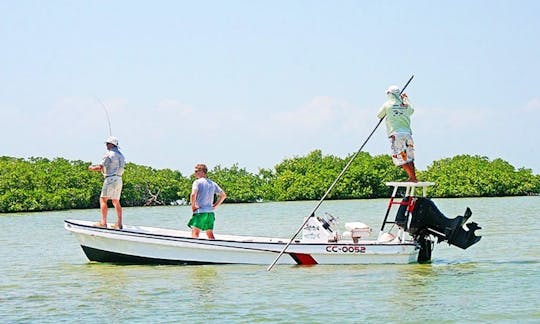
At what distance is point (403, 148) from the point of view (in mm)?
16250

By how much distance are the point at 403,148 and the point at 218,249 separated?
363 cm

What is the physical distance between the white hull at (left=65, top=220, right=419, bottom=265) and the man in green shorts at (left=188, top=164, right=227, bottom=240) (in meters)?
0.29

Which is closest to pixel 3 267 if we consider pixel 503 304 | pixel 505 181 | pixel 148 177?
pixel 503 304

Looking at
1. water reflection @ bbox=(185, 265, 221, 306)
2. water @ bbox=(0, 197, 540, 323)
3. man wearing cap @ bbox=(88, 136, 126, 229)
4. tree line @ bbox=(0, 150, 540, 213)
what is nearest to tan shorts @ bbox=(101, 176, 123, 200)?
man wearing cap @ bbox=(88, 136, 126, 229)

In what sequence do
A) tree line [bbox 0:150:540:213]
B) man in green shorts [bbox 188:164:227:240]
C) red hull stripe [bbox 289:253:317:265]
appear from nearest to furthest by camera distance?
red hull stripe [bbox 289:253:317:265], man in green shorts [bbox 188:164:227:240], tree line [bbox 0:150:540:213]

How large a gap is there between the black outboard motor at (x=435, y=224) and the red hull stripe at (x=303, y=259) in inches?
63.6

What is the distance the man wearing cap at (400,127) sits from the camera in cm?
1627

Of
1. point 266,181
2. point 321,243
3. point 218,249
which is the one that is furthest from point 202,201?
point 266,181

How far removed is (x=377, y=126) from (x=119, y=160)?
4.58 meters

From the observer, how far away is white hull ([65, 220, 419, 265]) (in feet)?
53.7

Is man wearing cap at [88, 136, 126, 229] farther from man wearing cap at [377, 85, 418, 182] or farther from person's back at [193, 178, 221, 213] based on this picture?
man wearing cap at [377, 85, 418, 182]

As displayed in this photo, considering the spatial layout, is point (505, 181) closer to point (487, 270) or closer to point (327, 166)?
point (327, 166)

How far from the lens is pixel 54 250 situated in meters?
23.8

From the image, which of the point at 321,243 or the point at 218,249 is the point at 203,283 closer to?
the point at 218,249
